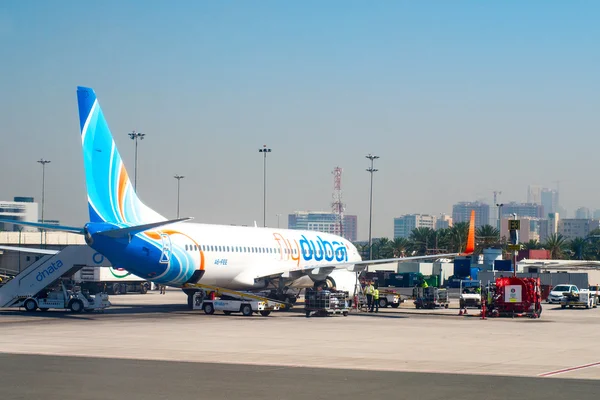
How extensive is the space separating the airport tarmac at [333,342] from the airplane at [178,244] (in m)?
2.91

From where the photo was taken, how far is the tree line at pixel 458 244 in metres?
137

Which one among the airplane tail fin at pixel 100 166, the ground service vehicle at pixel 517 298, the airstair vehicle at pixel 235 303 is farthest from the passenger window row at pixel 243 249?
the ground service vehicle at pixel 517 298

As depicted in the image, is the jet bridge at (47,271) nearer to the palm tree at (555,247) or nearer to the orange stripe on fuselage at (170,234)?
the orange stripe on fuselage at (170,234)

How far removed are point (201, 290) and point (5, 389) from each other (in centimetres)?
3198

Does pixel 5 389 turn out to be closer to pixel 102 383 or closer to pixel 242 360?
pixel 102 383

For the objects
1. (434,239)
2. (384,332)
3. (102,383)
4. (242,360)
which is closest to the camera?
(102,383)

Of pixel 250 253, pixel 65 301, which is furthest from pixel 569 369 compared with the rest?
pixel 65 301

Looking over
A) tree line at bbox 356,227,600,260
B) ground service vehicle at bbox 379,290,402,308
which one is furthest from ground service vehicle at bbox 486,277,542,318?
tree line at bbox 356,227,600,260

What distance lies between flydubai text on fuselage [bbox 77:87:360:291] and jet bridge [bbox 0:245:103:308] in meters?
5.15

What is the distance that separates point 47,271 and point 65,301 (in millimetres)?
1939

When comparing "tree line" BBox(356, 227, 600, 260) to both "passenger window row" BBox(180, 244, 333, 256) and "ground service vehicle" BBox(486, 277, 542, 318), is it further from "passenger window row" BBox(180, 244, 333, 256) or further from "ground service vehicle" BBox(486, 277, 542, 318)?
"ground service vehicle" BBox(486, 277, 542, 318)

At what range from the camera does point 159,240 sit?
43.8 metres

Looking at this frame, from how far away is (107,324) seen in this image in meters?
38.7

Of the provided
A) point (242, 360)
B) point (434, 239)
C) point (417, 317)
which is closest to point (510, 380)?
point (242, 360)
